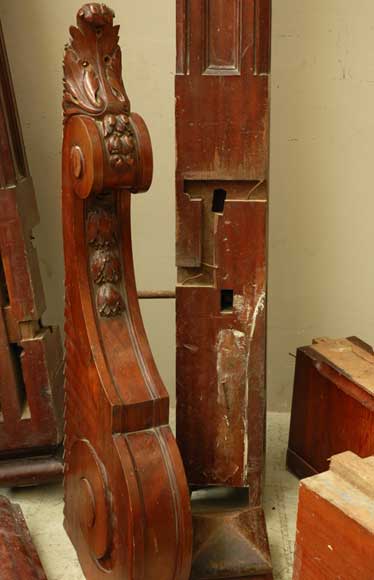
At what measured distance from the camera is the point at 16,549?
1.60 m

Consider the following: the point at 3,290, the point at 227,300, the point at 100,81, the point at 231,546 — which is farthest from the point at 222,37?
the point at 231,546

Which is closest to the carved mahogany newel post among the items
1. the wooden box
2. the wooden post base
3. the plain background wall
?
the wooden post base

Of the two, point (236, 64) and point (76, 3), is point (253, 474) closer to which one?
point (236, 64)

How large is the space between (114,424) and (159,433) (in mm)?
87

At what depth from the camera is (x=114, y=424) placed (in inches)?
56.9

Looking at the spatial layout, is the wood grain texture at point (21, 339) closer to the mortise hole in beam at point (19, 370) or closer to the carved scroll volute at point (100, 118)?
the mortise hole in beam at point (19, 370)

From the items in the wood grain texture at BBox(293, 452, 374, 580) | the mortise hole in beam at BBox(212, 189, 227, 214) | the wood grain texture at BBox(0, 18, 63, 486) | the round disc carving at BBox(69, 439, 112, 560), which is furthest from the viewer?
the wood grain texture at BBox(0, 18, 63, 486)

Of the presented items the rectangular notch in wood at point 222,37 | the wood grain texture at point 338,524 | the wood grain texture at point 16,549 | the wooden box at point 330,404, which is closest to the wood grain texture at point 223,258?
the rectangular notch in wood at point 222,37

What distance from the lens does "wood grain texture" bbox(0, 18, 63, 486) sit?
1.80 metres

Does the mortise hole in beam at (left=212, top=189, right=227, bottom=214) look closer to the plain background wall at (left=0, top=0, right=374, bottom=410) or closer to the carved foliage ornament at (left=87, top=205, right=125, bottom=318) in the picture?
the carved foliage ornament at (left=87, top=205, right=125, bottom=318)

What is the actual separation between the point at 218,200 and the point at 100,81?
40cm

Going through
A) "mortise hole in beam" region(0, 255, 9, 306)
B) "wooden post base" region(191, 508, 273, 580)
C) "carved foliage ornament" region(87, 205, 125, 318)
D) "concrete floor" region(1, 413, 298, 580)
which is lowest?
"concrete floor" region(1, 413, 298, 580)

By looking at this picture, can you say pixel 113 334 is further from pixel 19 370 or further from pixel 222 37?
pixel 222 37

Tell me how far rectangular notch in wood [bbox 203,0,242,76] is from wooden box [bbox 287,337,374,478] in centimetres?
70
